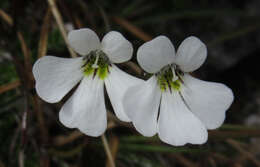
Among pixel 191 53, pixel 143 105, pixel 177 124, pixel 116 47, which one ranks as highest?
pixel 116 47

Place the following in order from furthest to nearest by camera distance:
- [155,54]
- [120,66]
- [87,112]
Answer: [120,66] < [87,112] < [155,54]

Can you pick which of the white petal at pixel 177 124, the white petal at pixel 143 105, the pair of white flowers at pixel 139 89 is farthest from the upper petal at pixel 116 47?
the white petal at pixel 177 124

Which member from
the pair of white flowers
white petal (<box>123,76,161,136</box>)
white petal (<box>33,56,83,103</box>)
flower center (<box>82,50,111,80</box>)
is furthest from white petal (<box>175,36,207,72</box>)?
white petal (<box>33,56,83,103</box>)

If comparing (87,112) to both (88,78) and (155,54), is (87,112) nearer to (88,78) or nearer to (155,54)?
(88,78)

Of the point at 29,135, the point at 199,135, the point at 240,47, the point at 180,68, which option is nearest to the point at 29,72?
the point at 29,135

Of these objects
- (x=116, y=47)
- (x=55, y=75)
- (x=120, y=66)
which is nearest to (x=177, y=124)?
(x=116, y=47)

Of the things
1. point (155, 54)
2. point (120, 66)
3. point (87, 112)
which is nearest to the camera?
point (155, 54)

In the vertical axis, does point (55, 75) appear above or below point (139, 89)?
above

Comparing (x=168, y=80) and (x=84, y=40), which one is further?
(x=168, y=80)

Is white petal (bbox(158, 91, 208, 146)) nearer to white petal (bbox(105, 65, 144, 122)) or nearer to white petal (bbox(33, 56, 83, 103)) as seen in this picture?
white petal (bbox(105, 65, 144, 122))
